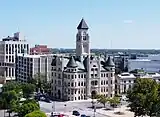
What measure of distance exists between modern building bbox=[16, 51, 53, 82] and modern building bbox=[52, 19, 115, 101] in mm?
21917

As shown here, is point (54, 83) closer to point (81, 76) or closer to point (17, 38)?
point (81, 76)

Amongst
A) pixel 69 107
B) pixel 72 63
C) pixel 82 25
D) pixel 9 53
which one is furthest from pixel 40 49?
pixel 69 107

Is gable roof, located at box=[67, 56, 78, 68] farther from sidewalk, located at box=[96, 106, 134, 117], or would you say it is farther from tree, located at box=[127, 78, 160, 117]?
tree, located at box=[127, 78, 160, 117]

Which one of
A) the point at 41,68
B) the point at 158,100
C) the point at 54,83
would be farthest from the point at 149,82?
the point at 41,68

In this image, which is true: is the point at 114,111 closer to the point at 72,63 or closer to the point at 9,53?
the point at 72,63

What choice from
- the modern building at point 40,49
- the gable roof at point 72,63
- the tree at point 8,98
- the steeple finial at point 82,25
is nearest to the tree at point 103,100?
the gable roof at point 72,63

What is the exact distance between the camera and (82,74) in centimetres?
10275

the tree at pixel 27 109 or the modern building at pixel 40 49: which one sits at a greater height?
the modern building at pixel 40 49

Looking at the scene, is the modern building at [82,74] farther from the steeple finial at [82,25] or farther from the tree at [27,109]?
the tree at [27,109]

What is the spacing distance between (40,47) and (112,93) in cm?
9043

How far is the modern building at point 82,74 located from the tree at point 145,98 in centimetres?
3356

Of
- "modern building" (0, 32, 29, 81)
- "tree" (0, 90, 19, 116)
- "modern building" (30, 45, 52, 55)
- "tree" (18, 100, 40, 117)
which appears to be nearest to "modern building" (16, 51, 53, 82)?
"modern building" (0, 32, 29, 81)

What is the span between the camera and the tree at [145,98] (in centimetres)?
6512

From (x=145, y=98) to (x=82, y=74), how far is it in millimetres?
38717
